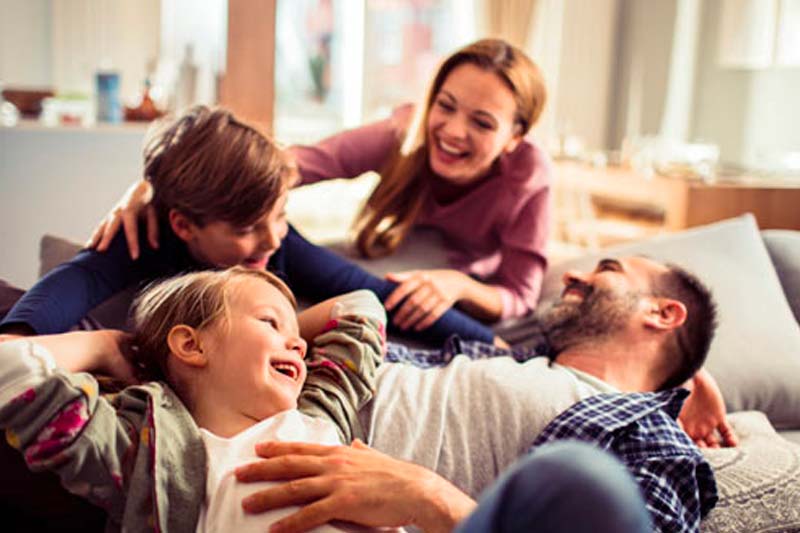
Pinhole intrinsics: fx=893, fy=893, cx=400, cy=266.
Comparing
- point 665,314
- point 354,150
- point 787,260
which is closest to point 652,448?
point 665,314

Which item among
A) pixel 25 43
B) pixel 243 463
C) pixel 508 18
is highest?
pixel 508 18

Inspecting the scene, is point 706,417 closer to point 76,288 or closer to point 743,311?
point 743,311

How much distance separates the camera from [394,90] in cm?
662

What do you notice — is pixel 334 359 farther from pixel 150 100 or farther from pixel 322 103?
pixel 322 103

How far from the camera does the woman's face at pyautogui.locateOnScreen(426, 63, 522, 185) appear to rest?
2.00 m

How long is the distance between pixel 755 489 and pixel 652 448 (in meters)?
0.19

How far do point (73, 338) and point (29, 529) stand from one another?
0.25 meters

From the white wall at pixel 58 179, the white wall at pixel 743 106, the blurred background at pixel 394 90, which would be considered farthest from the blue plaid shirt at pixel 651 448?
the white wall at pixel 743 106

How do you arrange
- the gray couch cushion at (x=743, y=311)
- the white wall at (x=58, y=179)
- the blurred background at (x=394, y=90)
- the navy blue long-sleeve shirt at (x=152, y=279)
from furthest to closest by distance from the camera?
the blurred background at (x=394, y=90), the white wall at (x=58, y=179), the gray couch cushion at (x=743, y=311), the navy blue long-sleeve shirt at (x=152, y=279)

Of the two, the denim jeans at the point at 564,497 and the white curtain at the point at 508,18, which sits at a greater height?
the white curtain at the point at 508,18

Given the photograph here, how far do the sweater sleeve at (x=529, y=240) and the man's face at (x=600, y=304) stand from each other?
0.40 meters

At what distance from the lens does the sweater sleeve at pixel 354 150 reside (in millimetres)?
2154

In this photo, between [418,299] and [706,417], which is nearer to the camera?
[706,417]

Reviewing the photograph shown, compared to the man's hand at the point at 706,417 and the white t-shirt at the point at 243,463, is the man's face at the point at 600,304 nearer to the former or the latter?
the man's hand at the point at 706,417
